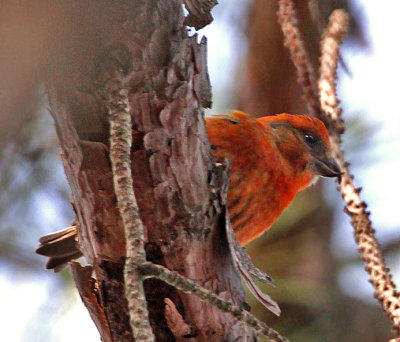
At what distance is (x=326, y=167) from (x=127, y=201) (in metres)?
2.05

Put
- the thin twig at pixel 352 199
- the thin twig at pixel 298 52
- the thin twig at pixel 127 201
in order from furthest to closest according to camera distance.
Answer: the thin twig at pixel 298 52, the thin twig at pixel 352 199, the thin twig at pixel 127 201

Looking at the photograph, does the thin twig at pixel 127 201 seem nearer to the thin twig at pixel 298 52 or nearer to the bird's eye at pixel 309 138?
the thin twig at pixel 298 52

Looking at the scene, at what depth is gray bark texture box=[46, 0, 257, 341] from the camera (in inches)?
70.2

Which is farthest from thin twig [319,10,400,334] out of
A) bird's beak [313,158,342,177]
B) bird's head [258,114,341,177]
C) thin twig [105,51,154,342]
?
thin twig [105,51,154,342]

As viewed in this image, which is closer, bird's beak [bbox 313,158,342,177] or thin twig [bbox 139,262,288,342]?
thin twig [bbox 139,262,288,342]

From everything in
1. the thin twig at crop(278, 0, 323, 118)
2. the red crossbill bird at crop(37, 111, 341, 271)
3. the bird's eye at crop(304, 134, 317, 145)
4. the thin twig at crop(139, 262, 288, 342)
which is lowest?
the thin twig at crop(139, 262, 288, 342)

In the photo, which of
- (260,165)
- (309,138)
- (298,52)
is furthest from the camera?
(309,138)

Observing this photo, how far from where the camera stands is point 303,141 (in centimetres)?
345

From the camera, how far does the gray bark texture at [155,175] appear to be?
70.2 inches

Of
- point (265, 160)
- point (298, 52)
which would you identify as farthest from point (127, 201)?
point (298, 52)

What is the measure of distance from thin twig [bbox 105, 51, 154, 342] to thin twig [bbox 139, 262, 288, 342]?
3cm

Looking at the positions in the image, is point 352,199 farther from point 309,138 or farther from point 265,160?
point 309,138

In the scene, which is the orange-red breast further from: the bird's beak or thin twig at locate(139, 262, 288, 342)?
thin twig at locate(139, 262, 288, 342)

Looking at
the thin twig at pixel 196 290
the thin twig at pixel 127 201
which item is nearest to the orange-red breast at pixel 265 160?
the thin twig at pixel 127 201
